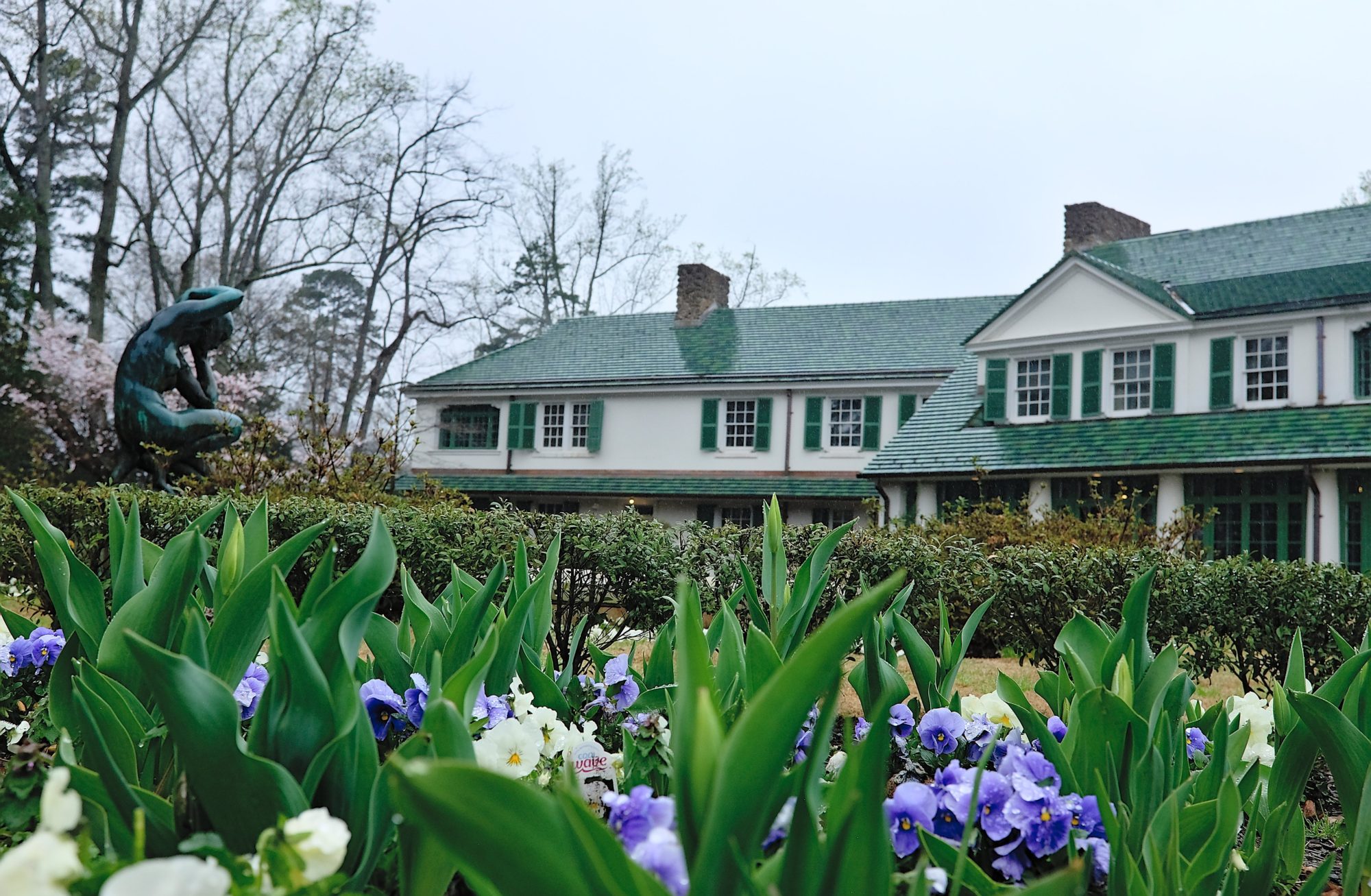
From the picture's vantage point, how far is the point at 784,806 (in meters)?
1.71

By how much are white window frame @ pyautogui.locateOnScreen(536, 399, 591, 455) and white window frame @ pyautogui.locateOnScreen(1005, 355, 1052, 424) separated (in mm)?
10517

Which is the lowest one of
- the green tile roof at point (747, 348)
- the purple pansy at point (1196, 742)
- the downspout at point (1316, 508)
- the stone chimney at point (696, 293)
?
the purple pansy at point (1196, 742)

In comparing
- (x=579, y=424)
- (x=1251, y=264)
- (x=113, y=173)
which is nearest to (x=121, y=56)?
(x=113, y=173)

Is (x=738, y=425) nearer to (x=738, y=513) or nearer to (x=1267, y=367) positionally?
(x=738, y=513)

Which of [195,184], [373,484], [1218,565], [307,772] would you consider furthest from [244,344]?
[307,772]

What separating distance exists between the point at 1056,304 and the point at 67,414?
21.3m

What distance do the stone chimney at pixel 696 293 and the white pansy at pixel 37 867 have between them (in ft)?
89.6

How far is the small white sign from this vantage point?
7.52ft

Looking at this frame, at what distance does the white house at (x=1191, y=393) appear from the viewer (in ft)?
56.0

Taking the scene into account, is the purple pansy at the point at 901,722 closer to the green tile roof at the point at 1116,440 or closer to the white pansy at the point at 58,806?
the white pansy at the point at 58,806

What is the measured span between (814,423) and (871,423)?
1297 millimetres

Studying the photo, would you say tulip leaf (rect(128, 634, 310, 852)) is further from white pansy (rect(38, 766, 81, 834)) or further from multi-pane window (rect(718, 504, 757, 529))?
multi-pane window (rect(718, 504, 757, 529))

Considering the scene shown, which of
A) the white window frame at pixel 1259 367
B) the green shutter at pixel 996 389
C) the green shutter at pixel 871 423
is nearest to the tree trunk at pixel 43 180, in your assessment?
the green shutter at pixel 871 423

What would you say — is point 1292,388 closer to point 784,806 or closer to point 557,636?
point 557,636
